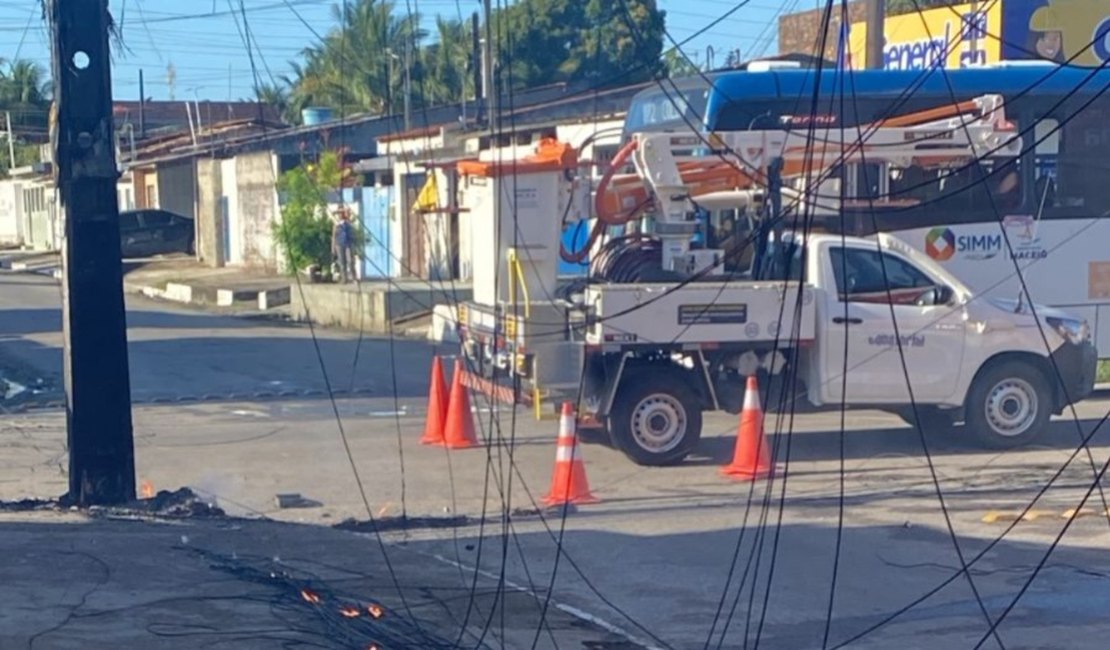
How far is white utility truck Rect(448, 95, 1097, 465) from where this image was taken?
13484mm

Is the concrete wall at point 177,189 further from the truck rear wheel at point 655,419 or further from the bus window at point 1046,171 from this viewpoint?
the truck rear wheel at point 655,419

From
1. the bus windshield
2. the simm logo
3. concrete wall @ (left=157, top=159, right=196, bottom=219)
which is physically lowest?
the simm logo

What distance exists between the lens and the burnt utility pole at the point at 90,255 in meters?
10.9

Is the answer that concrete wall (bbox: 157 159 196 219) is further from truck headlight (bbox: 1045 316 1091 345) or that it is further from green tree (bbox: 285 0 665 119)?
truck headlight (bbox: 1045 316 1091 345)

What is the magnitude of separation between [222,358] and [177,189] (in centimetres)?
3140

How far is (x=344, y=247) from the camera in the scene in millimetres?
32906

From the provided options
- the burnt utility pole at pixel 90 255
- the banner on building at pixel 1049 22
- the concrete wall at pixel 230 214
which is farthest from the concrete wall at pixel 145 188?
the burnt utility pole at pixel 90 255

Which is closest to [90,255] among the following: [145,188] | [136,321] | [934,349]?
[934,349]

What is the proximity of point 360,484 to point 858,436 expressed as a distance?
17.4 ft

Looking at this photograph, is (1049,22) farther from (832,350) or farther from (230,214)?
(230,214)

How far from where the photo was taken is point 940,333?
46.4 feet

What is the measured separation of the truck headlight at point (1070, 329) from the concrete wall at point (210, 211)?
34543mm

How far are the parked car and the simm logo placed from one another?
3519 centimetres

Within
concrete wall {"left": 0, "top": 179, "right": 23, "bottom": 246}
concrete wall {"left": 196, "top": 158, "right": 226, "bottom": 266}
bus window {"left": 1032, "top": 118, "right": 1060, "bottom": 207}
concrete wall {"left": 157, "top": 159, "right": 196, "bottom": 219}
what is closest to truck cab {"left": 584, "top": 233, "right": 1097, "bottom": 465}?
bus window {"left": 1032, "top": 118, "right": 1060, "bottom": 207}
